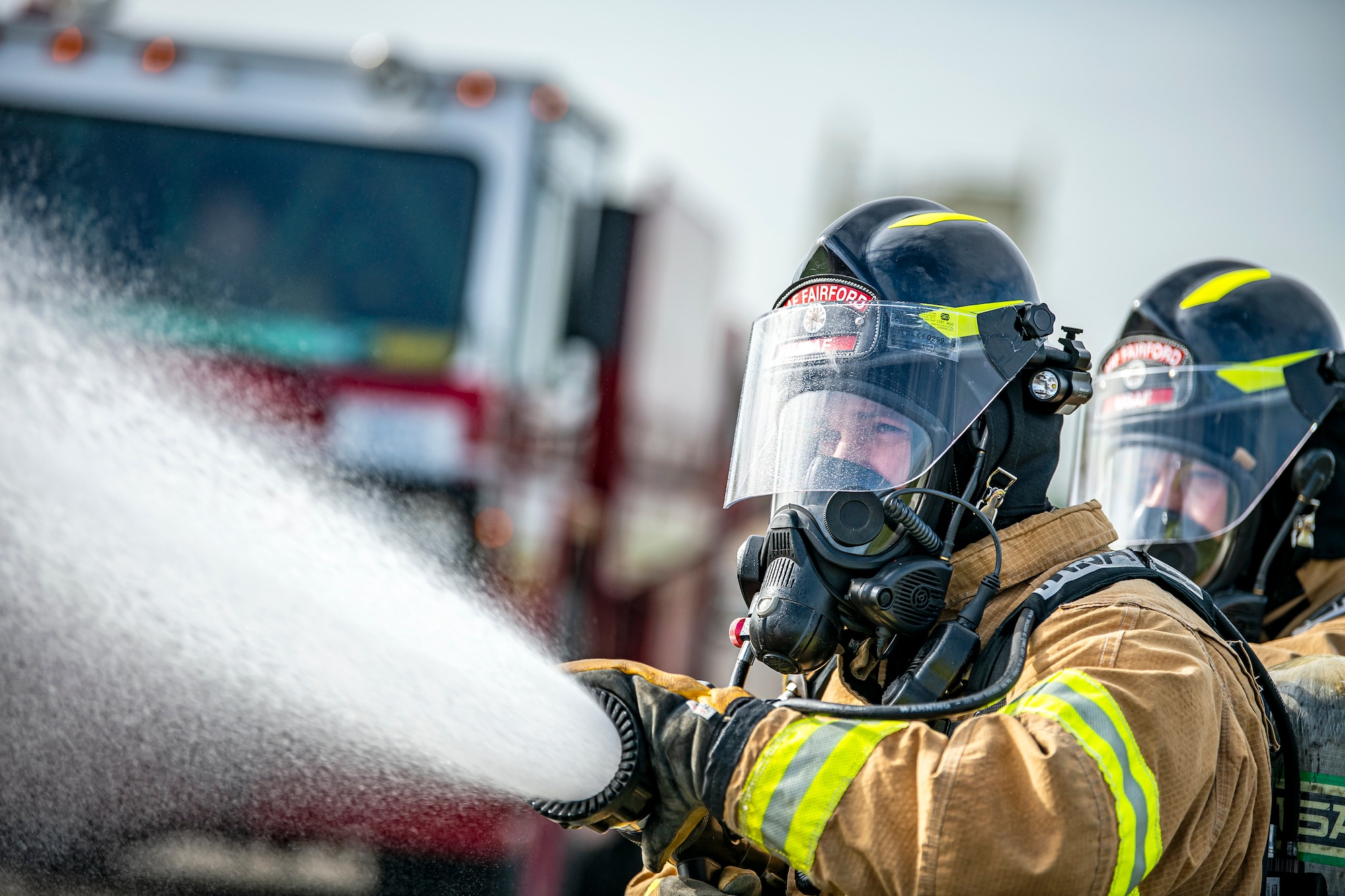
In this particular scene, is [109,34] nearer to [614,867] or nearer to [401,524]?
[401,524]

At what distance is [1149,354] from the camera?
327 centimetres

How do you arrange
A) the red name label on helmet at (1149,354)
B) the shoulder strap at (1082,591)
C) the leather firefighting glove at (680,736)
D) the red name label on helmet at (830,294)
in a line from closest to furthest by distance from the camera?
the leather firefighting glove at (680,736), the shoulder strap at (1082,591), the red name label on helmet at (830,294), the red name label on helmet at (1149,354)

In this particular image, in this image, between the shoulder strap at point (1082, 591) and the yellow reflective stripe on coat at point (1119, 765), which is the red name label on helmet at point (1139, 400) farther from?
the yellow reflective stripe on coat at point (1119, 765)

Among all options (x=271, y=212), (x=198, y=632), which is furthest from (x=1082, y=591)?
(x=271, y=212)

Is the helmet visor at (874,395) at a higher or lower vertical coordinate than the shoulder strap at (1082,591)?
higher

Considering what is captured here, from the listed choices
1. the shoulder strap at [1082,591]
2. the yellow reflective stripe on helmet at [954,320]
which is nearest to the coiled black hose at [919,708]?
the shoulder strap at [1082,591]

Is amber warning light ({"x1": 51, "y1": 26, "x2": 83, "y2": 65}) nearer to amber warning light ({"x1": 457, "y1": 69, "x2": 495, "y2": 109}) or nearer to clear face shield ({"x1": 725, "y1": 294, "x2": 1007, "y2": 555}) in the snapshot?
amber warning light ({"x1": 457, "y1": 69, "x2": 495, "y2": 109})

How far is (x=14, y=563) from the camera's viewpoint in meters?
4.13

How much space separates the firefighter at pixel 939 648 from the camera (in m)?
1.66

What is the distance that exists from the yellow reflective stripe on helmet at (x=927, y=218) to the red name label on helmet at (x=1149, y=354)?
1.14 meters

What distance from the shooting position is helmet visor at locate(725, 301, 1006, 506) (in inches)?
84.3

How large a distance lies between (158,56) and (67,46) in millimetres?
448

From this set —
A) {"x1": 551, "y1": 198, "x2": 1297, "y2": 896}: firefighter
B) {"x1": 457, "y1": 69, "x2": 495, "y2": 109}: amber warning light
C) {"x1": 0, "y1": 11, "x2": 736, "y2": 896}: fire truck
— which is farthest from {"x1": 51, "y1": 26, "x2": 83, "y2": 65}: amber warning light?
{"x1": 551, "y1": 198, "x2": 1297, "y2": 896}: firefighter

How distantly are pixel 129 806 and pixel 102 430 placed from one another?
2256 mm
